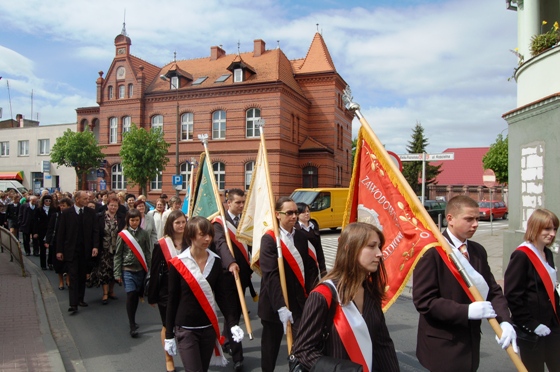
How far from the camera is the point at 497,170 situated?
39.7m

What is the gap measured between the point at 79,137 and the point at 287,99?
16.2 m


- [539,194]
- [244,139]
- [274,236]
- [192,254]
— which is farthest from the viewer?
[244,139]

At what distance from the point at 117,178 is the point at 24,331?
116ft

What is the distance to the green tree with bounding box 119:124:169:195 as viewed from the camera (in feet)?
106

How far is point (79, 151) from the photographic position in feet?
122

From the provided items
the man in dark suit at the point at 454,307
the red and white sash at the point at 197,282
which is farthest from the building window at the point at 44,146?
the man in dark suit at the point at 454,307

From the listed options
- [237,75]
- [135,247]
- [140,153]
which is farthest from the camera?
[237,75]

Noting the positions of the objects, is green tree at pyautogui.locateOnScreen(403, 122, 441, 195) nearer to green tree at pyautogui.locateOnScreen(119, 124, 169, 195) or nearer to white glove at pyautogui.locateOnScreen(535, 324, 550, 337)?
green tree at pyautogui.locateOnScreen(119, 124, 169, 195)

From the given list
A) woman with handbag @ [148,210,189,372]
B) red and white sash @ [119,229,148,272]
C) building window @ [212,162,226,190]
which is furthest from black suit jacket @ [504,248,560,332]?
building window @ [212,162,226,190]

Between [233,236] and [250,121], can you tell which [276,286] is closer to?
[233,236]

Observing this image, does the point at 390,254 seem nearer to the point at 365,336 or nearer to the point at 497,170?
the point at 365,336

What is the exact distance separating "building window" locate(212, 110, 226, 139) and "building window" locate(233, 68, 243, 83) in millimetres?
2533

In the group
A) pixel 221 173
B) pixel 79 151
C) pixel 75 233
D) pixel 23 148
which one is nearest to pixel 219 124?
pixel 221 173

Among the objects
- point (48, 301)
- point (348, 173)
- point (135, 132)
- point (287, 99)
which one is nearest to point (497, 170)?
point (348, 173)
